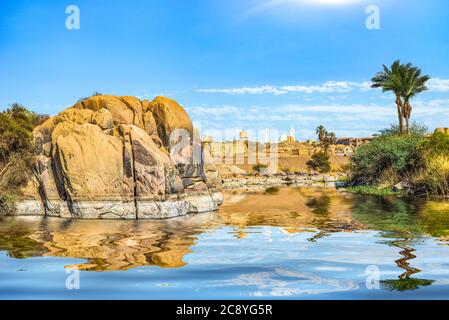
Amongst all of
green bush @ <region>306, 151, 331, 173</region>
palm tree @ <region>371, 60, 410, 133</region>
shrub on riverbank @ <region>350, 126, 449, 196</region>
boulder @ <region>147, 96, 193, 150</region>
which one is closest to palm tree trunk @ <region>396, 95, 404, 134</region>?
palm tree @ <region>371, 60, 410, 133</region>

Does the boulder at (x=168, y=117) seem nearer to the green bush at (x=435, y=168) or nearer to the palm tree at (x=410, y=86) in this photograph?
the green bush at (x=435, y=168)

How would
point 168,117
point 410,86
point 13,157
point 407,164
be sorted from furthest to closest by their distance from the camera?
point 410,86, point 407,164, point 168,117, point 13,157

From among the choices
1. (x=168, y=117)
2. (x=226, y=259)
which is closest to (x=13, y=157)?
(x=168, y=117)

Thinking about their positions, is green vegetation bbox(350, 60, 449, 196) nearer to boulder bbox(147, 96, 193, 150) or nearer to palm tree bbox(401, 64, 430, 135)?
palm tree bbox(401, 64, 430, 135)

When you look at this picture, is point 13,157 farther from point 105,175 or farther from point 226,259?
point 226,259

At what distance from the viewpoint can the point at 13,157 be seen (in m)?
18.8

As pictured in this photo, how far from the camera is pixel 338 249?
9219 millimetres

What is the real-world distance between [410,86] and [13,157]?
4053 centimetres

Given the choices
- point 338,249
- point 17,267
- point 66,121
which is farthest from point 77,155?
point 338,249

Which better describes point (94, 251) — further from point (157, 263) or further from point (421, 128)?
point (421, 128)

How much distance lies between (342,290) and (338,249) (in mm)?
3223

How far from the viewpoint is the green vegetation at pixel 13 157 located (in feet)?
58.0
